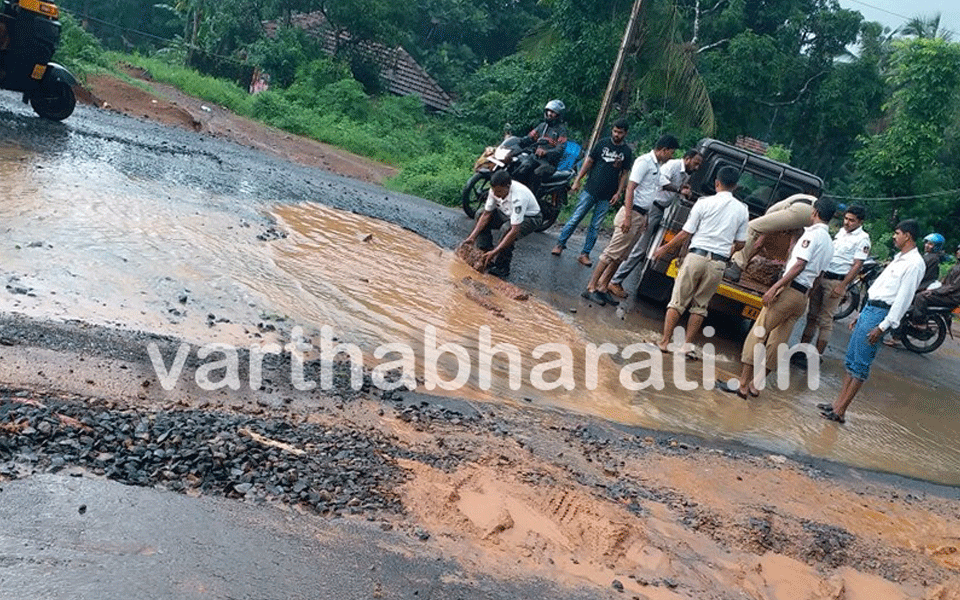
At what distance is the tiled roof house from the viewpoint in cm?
2506

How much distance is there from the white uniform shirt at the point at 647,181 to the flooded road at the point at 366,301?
1.21m

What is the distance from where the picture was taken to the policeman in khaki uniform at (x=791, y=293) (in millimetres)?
7023

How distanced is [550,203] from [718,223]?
15.7 feet

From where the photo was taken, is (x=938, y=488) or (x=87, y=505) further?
(x=938, y=488)

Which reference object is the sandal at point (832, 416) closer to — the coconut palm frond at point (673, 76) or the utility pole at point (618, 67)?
the utility pole at point (618, 67)

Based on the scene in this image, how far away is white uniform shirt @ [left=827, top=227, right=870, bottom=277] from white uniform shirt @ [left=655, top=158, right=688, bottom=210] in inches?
68.5

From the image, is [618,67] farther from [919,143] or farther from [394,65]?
[394,65]

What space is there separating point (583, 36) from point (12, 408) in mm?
15992

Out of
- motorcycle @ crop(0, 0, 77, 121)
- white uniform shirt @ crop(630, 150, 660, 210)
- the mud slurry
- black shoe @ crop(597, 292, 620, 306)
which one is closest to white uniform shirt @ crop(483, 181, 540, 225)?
white uniform shirt @ crop(630, 150, 660, 210)

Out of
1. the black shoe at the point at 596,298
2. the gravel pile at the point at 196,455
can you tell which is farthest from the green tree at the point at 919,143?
the gravel pile at the point at 196,455

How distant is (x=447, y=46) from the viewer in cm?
3027

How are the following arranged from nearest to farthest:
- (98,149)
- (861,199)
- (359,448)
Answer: (359,448)
(98,149)
(861,199)

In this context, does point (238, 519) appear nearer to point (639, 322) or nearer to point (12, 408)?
point (12, 408)

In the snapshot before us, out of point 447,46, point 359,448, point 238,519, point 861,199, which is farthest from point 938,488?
point 447,46
